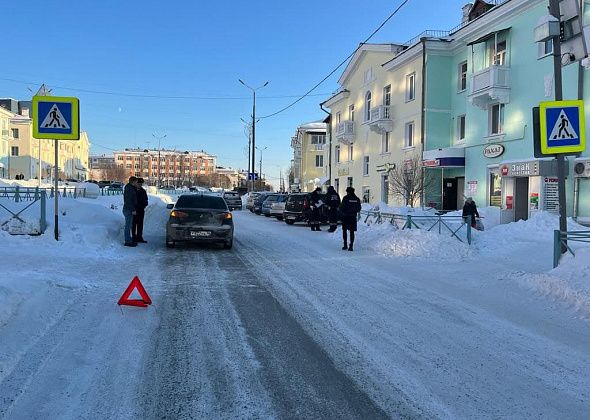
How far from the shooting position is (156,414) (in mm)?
3676

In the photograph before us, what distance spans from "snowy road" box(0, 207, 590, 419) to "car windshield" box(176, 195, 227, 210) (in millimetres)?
4704

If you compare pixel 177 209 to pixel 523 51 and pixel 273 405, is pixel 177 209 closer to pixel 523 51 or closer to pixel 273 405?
pixel 273 405

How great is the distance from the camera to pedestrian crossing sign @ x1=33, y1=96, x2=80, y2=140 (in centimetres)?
1105

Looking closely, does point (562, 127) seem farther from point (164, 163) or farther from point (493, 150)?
point (164, 163)

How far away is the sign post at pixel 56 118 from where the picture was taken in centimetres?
1105

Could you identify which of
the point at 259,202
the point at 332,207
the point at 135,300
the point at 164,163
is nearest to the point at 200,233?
the point at 135,300

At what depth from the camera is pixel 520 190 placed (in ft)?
75.5

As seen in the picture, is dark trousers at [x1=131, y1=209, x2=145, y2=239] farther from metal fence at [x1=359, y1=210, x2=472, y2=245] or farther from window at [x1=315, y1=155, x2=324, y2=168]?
window at [x1=315, y1=155, x2=324, y2=168]

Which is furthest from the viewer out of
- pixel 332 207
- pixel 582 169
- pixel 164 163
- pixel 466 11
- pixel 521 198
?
pixel 164 163

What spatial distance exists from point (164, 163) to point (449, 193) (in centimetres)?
14582

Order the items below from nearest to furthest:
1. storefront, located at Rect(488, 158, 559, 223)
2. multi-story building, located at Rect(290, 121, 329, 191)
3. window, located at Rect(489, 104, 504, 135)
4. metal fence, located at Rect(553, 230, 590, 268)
A: metal fence, located at Rect(553, 230, 590, 268) < storefront, located at Rect(488, 158, 559, 223) < window, located at Rect(489, 104, 504, 135) < multi-story building, located at Rect(290, 121, 329, 191)

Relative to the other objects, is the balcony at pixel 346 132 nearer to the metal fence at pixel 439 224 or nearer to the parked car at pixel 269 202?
the parked car at pixel 269 202

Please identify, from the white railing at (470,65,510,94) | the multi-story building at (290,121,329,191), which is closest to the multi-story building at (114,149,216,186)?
the multi-story building at (290,121,329,191)

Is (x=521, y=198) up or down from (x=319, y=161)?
down
